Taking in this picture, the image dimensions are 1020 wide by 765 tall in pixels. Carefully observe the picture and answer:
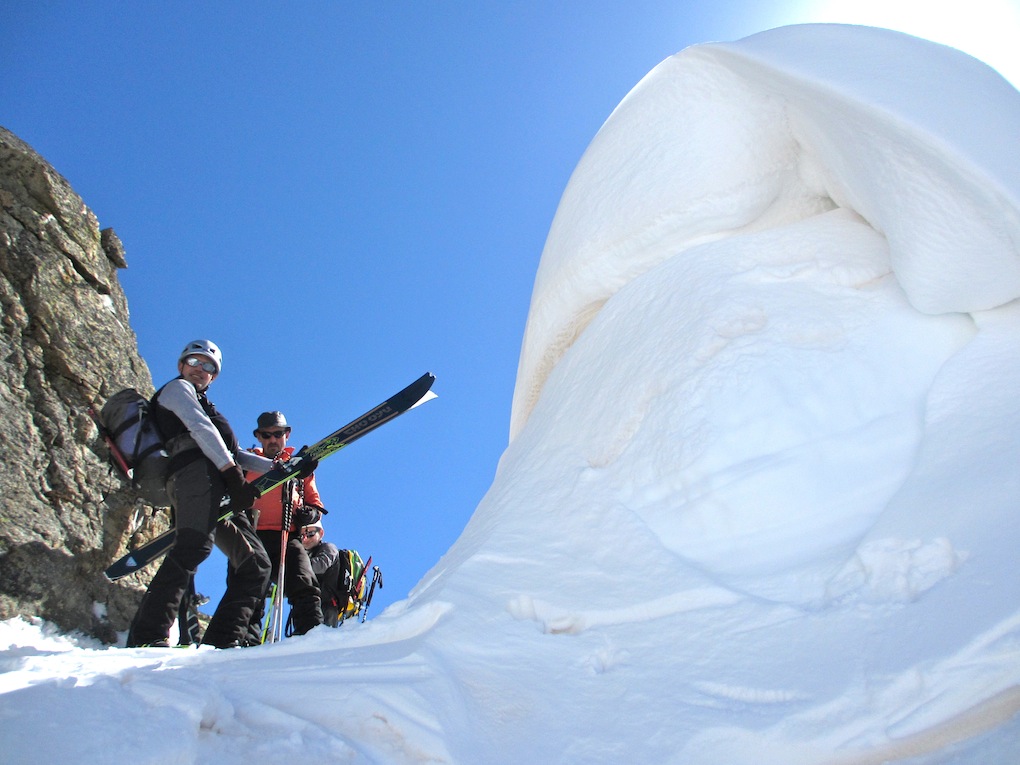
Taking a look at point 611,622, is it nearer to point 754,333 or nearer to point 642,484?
point 642,484

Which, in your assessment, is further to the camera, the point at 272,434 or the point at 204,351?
the point at 272,434

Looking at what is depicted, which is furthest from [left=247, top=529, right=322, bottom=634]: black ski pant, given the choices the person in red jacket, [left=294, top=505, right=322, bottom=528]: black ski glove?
[left=294, top=505, right=322, bottom=528]: black ski glove

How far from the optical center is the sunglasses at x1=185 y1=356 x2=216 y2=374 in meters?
5.31

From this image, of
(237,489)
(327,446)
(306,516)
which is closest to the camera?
(237,489)

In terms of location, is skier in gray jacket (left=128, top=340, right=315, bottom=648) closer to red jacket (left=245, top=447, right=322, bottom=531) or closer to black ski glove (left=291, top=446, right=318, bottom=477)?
red jacket (left=245, top=447, right=322, bottom=531)

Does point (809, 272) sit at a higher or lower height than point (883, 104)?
lower

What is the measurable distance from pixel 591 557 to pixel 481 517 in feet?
2.66

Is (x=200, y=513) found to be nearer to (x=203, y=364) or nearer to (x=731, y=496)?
(x=203, y=364)

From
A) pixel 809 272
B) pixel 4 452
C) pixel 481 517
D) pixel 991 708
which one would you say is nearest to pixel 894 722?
pixel 991 708

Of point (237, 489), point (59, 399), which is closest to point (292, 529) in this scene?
point (237, 489)

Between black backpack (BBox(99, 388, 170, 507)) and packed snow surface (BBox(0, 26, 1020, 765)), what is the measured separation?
159 cm

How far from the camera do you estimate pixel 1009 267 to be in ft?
10.5

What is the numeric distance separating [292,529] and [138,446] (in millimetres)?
1752

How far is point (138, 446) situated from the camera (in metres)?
4.92
